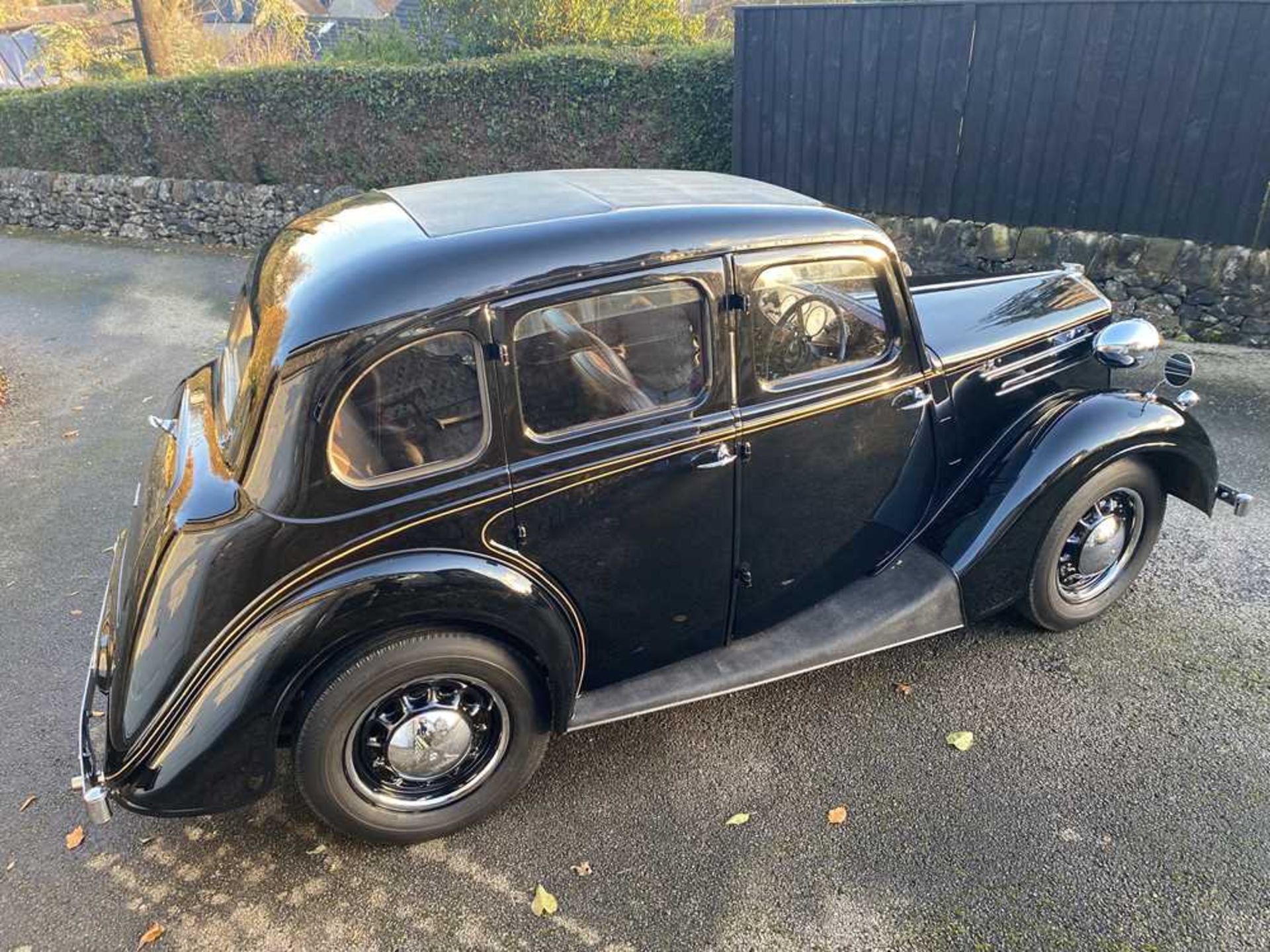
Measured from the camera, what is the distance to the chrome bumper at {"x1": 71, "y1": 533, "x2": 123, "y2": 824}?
8.85ft

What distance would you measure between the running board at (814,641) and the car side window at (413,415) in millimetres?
1119

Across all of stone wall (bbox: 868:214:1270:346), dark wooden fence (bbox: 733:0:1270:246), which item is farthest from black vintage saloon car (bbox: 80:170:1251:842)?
dark wooden fence (bbox: 733:0:1270:246)

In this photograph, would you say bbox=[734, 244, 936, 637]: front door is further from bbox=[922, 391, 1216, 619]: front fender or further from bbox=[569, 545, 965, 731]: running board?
bbox=[922, 391, 1216, 619]: front fender

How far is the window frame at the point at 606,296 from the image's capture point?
284cm

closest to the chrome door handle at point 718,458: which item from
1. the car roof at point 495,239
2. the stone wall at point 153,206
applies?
the car roof at point 495,239

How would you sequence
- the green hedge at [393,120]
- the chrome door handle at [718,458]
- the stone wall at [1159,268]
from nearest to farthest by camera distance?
the chrome door handle at [718,458] → the stone wall at [1159,268] → the green hedge at [393,120]

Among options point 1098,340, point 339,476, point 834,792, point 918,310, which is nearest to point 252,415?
point 339,476

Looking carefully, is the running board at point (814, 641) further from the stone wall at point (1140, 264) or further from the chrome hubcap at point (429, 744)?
the stone wall at point (1140, 264)

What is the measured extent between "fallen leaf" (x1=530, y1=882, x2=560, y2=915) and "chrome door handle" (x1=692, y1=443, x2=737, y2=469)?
155cm

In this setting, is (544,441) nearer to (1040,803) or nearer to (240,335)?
(240,335)

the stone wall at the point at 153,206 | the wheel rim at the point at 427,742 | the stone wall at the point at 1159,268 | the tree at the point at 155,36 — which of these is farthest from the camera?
the tree at the point at 155,36

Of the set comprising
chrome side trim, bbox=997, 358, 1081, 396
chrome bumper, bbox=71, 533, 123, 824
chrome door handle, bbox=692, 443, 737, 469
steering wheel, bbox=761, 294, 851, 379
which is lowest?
chrome bumper, bbox=71, 533, 123, 824

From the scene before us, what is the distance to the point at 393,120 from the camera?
10727 millimetres

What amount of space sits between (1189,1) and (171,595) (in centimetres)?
802
